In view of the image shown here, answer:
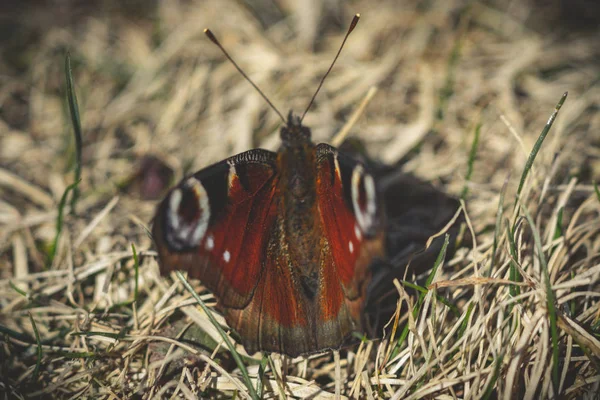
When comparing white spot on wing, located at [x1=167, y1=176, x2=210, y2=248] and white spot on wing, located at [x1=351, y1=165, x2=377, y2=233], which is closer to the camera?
white spot on wing, located at [x1=167, y1=176, x2=210, y2=248]

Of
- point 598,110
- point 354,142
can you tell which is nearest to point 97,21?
point 354,142

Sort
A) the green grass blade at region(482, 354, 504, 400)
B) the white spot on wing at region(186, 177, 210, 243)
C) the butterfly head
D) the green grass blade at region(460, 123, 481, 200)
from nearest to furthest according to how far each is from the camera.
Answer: the green grass blade at region(482, 354, 504, 400), the white spot on wing at region(186, 177, 210, 243), the butterfly head, the green grass blade at region(460, 123, 481, 200)

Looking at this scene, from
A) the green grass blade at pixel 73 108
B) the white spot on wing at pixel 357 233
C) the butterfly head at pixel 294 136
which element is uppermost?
the green grass blade at pixel 73 108

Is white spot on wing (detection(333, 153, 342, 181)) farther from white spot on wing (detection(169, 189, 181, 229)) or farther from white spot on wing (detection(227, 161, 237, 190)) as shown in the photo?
white spot on wing (detection(169, 189, 181, 229))

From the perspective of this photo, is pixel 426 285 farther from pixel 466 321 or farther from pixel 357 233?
pixel 357 233

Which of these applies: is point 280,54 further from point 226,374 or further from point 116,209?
point 226,374

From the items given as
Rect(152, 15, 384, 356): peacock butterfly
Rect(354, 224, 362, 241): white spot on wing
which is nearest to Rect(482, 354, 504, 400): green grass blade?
Rect(152, 15, 384, 356): peacock butterfly

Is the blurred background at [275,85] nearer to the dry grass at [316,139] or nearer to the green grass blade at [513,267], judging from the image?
the dry grass at [316,139]

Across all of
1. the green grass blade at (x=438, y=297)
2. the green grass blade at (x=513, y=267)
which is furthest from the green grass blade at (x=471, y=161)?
the green grass blade at (x=438, y=297)
